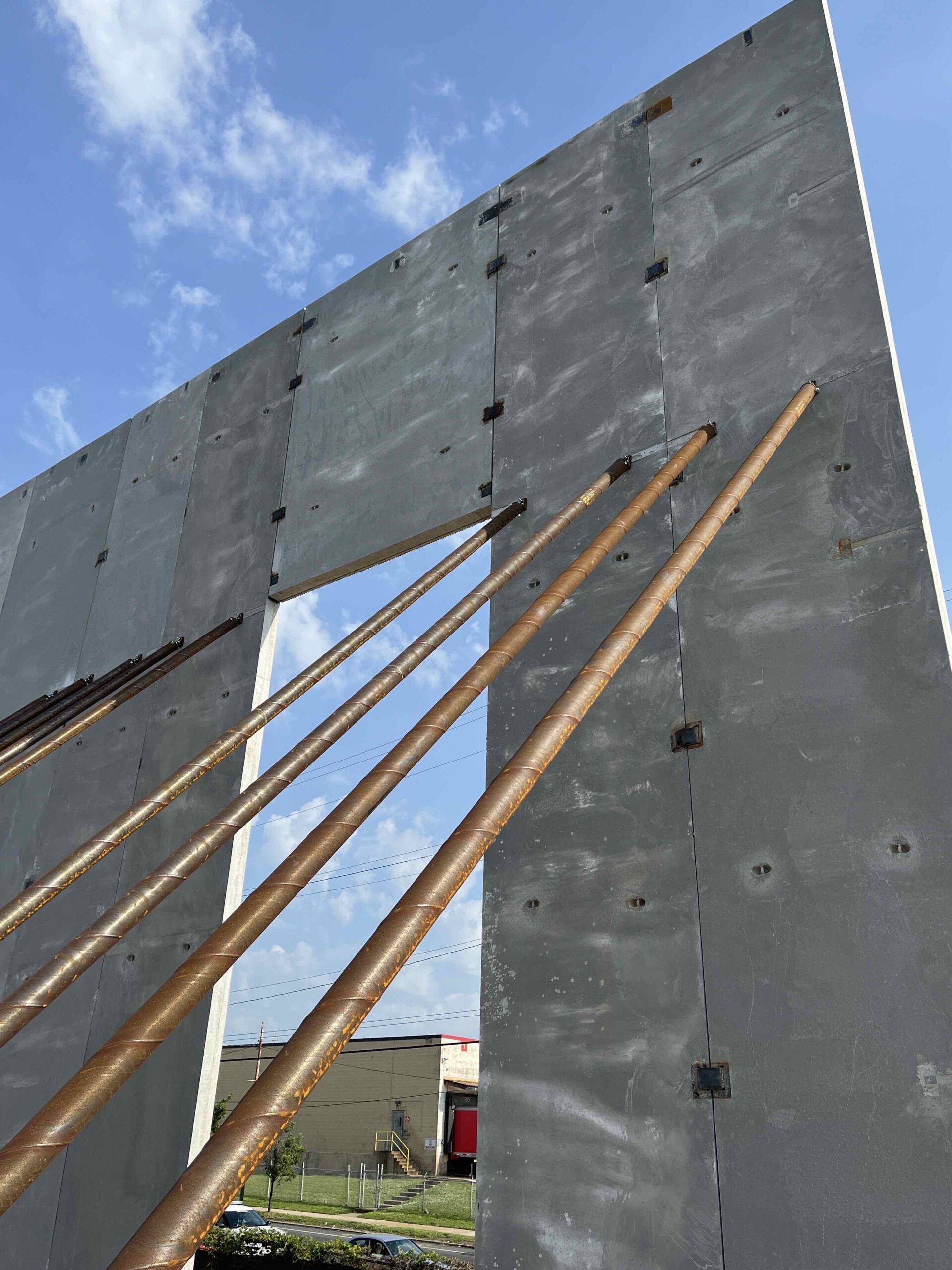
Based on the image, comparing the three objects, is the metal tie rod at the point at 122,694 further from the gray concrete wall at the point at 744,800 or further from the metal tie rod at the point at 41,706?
the gray concrete wall at the point at 744,800

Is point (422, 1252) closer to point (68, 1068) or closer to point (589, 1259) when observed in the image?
point (68, 1068)

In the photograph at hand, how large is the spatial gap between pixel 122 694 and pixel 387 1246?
8.12m

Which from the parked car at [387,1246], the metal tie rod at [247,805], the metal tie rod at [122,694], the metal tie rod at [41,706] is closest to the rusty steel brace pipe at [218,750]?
the metal tie rod at [247,805]

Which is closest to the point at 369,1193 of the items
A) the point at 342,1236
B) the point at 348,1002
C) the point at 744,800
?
the point at 342,1236

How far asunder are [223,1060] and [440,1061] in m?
11.0

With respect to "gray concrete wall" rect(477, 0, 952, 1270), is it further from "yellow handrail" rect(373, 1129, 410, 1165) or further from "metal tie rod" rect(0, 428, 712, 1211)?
"yellow handrail" rect(373, 1129, 410, 1165)

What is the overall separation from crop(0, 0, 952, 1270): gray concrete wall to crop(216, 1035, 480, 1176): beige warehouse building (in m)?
20.2

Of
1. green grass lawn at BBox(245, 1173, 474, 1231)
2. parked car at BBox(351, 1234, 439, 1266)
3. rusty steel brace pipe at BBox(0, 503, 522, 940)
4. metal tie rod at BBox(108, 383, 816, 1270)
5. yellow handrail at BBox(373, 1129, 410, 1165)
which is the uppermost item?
rusty steel brace pipe at BBox(0, 503, 522, 940)

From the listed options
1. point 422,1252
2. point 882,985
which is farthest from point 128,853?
point 422,1252

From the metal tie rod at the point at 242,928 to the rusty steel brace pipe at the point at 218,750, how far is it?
1.27 metres

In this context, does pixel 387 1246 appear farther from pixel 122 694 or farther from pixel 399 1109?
pixel 399 1109

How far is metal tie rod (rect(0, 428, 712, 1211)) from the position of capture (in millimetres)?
2250

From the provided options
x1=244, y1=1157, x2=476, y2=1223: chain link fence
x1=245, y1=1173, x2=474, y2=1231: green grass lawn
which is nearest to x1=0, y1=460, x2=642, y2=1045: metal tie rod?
x1=245, y1=1173, x2=474, y2=1231: green grass lawn

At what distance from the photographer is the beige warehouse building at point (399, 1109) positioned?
81.4ft
